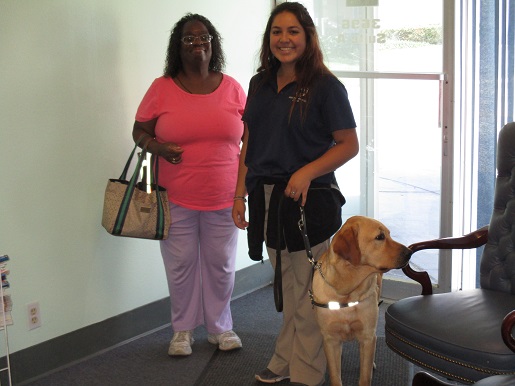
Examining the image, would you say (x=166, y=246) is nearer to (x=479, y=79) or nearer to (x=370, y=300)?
(x=370, y=300)

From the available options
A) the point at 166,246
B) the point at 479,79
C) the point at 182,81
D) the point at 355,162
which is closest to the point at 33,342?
the point at 166,246

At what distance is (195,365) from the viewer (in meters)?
3.41

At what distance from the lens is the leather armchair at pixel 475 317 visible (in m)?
2.29

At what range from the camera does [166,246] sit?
3.51m

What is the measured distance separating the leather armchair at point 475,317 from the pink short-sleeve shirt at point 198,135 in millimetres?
1060

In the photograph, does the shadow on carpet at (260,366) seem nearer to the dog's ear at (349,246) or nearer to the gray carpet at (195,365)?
the gray carpet at (195,365)

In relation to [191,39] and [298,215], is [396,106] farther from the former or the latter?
[298,215]

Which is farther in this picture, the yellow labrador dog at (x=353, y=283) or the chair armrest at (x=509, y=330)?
the yellow labrador dog at (x=353, y=283)

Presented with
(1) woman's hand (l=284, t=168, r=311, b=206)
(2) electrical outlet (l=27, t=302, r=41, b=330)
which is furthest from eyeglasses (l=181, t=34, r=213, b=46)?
(2) electrical outlet (l=27, t=302, r=41, b=330)

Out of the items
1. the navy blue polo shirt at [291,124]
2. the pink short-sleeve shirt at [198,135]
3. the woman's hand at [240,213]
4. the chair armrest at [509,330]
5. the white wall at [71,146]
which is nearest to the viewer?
the chair armrest at [509,330]

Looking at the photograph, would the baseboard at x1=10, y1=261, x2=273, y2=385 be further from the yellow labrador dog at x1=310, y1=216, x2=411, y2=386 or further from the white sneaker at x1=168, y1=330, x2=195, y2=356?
the yellow labrador dog at x1=310, y1=216, x2=411, y2=386

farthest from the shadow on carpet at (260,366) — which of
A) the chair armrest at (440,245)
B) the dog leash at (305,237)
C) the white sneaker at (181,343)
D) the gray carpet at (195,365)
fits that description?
the dog leash at (305,237)

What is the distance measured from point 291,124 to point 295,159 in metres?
0.13

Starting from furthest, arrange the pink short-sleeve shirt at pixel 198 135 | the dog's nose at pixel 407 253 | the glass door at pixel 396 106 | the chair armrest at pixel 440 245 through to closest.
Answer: the glass door at pixel 396 106 < the pink short-sleeve shirt at pixel 198 135 < the chair armrest at pixel 440 245 < the dog's nose at pixel 407 253
